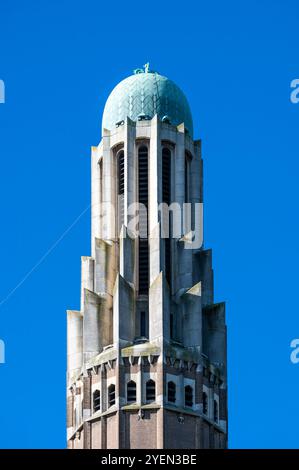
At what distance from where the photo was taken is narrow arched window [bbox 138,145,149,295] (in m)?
170

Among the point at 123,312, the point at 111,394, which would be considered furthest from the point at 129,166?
the point at 111,394

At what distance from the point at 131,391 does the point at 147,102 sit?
935 inches

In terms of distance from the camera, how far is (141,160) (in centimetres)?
17475

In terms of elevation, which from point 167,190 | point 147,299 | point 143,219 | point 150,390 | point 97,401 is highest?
point 167,190

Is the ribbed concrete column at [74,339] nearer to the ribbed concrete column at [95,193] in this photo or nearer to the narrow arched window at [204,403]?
the ribbed concrete column at [95,193]

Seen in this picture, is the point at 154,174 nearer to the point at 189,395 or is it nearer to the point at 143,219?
the point at 143,219

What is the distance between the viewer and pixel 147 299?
169 meters

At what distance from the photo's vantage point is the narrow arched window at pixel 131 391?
163625 mm

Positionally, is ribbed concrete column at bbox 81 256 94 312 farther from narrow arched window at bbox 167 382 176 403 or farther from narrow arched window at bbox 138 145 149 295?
narrow arched window at bbox 167 382 176 403

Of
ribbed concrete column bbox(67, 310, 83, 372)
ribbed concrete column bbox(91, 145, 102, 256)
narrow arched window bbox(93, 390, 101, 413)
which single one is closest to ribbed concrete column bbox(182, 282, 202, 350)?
narrow arched window bbox(93, 390, 101, 413)

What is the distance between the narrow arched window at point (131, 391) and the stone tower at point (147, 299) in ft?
0.21

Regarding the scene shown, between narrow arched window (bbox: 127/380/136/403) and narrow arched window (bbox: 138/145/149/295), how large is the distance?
7.83m

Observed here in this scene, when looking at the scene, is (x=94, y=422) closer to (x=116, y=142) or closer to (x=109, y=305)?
(x=109, y=305)
